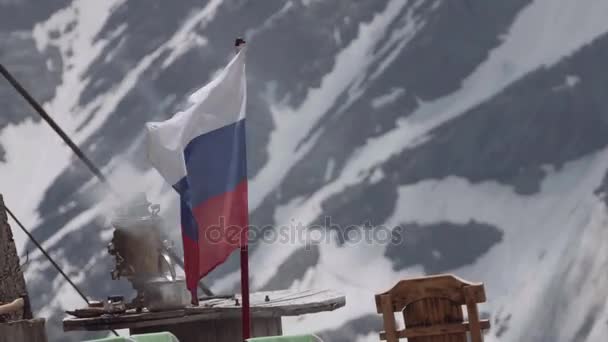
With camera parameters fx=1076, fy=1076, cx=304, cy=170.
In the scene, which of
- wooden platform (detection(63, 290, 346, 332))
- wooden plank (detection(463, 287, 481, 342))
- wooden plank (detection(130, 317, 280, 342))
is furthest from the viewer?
wooden plank (detection(130, 317, 280, 342))

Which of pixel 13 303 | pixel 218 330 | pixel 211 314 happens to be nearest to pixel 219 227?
pixel 13 303

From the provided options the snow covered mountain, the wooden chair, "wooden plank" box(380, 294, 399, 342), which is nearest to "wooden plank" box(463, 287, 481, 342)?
the wooden chair

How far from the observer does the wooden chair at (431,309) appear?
4812 millimetres

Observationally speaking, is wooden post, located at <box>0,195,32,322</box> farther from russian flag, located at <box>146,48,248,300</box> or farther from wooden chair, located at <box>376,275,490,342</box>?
wooden chair, located at <box>376,275,490,342</box>

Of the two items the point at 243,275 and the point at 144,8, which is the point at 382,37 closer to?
the point at 144,8

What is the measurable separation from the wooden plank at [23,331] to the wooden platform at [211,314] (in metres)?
1.47

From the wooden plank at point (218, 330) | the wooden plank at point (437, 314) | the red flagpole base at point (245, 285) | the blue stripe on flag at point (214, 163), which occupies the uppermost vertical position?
the blue stripe on flag at point (214, 163)

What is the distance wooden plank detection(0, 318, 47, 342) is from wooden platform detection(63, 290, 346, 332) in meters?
1.47

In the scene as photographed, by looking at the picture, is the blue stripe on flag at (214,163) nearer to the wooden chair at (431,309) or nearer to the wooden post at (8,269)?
the wooden chair at (431,309)

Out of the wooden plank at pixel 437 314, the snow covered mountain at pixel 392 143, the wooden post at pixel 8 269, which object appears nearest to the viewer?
the wooden plank at pixel 437 314

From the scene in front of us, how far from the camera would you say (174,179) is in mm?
6207

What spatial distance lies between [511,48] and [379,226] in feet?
18.5

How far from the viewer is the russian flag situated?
6.17 m

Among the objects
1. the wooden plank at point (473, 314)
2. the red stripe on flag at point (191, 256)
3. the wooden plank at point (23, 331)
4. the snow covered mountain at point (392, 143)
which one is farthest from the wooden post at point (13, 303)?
the snow covered mountain at point (392, 143)
